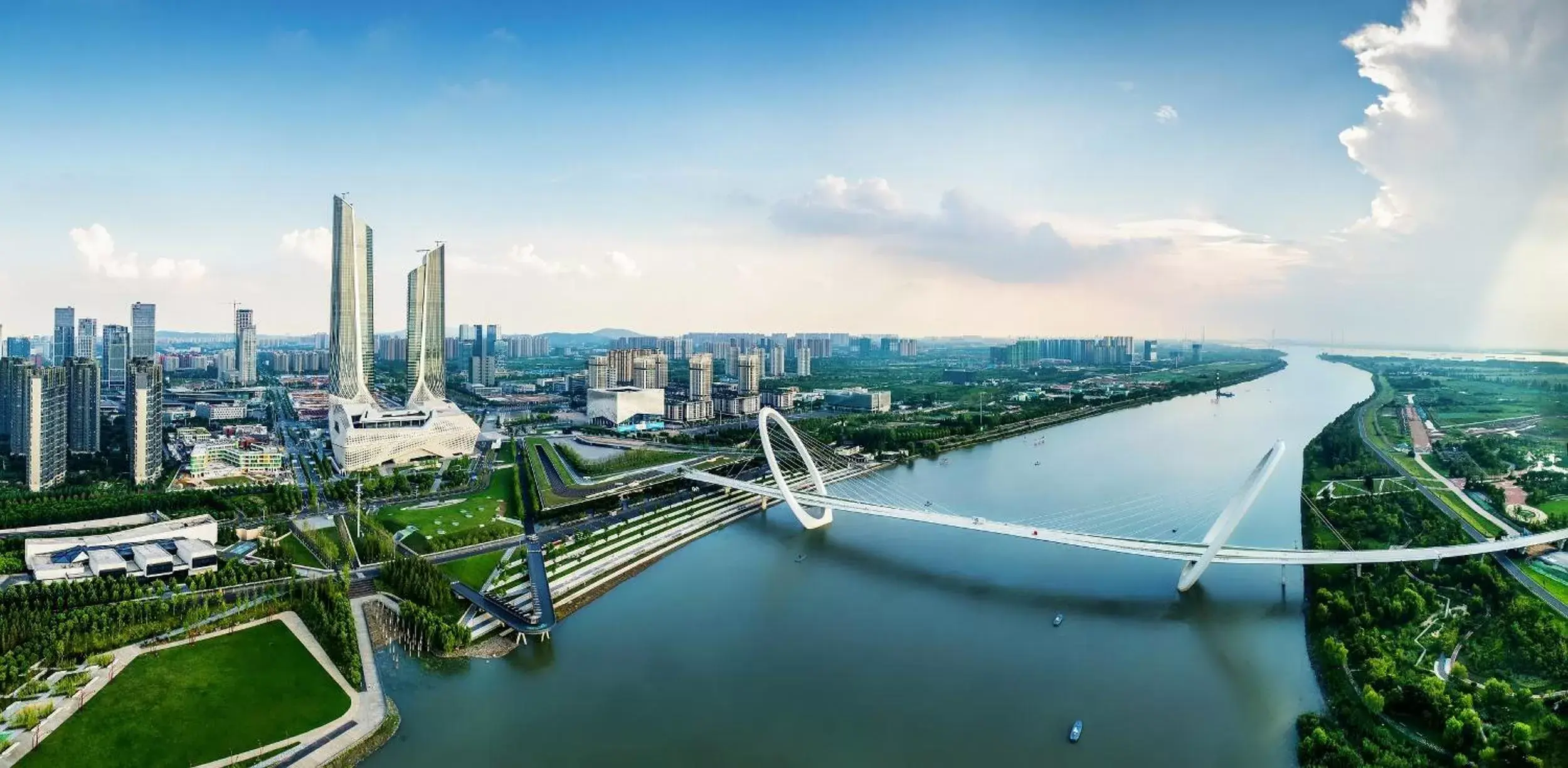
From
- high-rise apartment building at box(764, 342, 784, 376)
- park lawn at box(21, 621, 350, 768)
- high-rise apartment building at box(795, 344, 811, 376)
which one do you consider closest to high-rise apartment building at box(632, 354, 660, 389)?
high-rise apartment building at box(764, 342, 784, 376)

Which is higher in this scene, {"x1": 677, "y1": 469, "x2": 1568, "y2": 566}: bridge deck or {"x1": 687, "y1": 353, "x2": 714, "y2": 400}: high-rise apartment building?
{"x1": 687, "y1": 353, "x2": 714, "y2": 400}: high-rise apartment building

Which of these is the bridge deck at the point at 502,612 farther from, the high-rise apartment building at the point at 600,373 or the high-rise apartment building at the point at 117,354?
the high-rise apartment building at the point at 117,354

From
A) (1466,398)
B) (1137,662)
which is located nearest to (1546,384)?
(1466,398)

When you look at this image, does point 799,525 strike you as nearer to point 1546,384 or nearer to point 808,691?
point 808,691

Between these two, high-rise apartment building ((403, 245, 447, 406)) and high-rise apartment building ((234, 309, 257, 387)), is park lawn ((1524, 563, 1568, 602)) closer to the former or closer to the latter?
high-rise apartment building ((403, 245, 447, 406))

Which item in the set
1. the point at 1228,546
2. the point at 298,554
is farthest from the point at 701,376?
the point at 1228,546

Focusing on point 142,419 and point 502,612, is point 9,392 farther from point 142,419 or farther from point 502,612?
point 502,612
